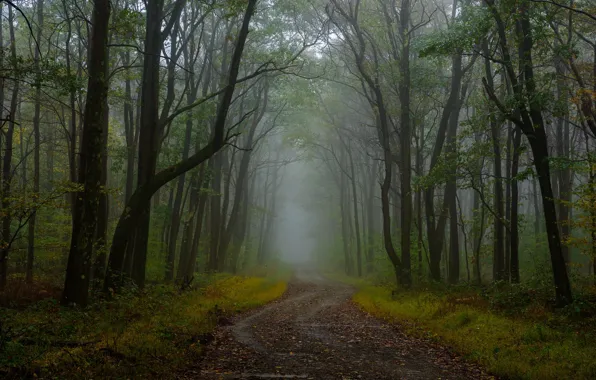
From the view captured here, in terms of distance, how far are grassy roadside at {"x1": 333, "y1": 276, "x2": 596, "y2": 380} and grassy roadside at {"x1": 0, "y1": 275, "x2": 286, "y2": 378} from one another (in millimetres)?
5346

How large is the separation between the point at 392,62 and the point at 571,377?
624 inches

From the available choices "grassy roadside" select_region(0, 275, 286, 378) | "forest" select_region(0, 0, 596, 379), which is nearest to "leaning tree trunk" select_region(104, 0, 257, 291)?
"forest" select_region(0, 0, 596, 379)

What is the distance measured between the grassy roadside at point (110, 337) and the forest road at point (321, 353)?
57cm

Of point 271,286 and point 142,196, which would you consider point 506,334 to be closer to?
point 142,196

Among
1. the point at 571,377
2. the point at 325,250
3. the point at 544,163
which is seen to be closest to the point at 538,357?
the point at 571,377

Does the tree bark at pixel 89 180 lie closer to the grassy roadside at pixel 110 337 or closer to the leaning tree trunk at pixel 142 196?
the grassy roadside at pixel 110 337

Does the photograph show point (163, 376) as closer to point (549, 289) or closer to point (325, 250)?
point (549, 289)

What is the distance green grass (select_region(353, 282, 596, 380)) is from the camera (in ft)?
23.8

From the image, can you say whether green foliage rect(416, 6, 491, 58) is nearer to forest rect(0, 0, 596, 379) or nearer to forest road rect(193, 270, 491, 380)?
forest rect(0, 0, 596, 379)

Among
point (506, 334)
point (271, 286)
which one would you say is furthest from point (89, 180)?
point (271, 286)

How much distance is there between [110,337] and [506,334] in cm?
799

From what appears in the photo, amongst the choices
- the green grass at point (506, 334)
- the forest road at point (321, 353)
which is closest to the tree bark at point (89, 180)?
the forest road at point (321, 353)

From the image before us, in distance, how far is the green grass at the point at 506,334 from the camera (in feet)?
23.8

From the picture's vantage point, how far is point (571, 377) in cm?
674
